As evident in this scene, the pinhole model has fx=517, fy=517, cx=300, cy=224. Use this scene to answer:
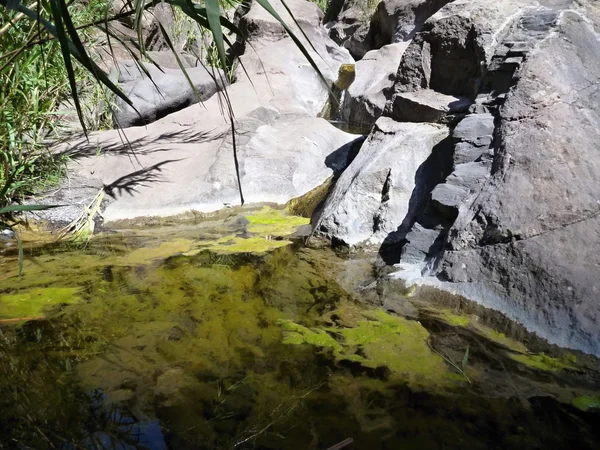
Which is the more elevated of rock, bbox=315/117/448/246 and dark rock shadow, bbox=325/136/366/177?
rock, bbox=315/117/448/246

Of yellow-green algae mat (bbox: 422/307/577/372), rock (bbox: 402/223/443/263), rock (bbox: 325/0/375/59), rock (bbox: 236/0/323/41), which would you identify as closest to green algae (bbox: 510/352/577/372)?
yellow-green algae mat (bbox: 422/307/577/372)

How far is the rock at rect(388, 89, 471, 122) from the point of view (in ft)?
11.9

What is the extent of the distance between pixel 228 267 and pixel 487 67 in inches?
83.4

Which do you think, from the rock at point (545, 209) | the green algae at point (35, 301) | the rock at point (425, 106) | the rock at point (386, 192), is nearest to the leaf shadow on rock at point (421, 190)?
the rock at point (386, 192)

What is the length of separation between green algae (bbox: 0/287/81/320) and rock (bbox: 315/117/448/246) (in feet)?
5.21

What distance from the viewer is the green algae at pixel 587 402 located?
1.72 m

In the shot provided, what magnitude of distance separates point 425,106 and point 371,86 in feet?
9.97

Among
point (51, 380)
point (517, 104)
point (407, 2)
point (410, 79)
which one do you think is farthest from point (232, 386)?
point (407, 2)

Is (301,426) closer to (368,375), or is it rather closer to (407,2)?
(368,375)

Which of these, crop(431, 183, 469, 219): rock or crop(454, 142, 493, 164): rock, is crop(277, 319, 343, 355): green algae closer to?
crop(431, 183, 469, 219): rock

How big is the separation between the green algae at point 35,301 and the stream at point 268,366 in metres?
0.01

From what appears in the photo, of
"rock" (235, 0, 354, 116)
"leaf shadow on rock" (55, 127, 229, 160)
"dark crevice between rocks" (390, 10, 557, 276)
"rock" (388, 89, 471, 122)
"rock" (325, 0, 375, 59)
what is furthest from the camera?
"rock" (325, 0, 375, 59)

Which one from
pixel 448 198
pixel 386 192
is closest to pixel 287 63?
pixel 386 192

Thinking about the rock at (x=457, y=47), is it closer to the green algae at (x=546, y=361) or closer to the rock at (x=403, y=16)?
the green algae at (x=546, y=361)
